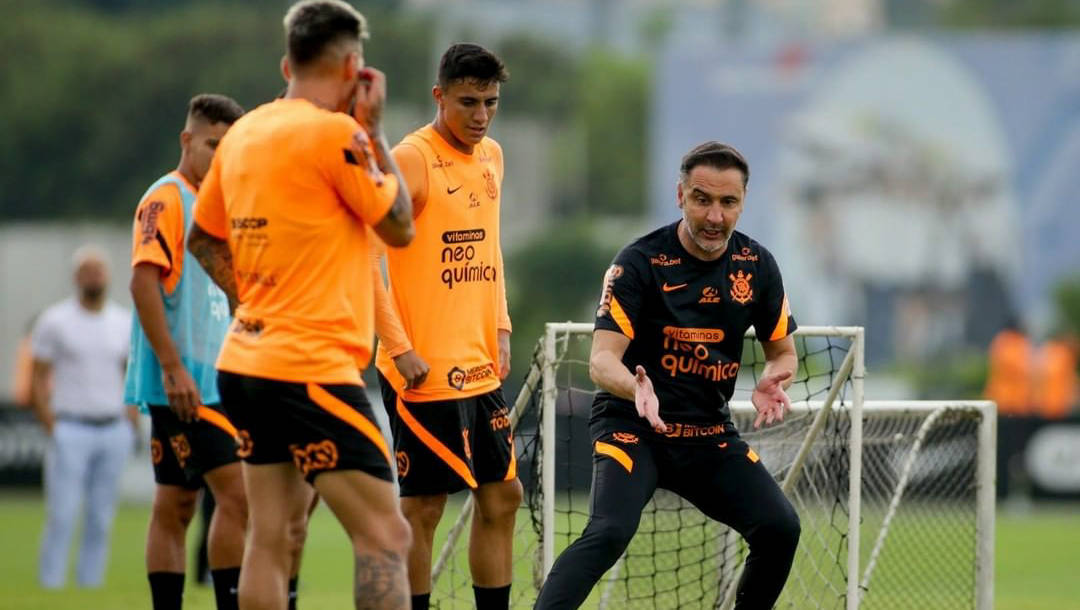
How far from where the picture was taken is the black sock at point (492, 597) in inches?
294

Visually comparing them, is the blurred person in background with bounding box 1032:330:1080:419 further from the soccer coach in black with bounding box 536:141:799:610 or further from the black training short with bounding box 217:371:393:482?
the black training short with bounding box 217:371:393:482

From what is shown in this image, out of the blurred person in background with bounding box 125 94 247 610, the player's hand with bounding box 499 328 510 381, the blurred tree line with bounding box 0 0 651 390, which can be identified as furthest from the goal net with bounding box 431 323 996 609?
the blurred tree line with bounding box 0 0 651 390

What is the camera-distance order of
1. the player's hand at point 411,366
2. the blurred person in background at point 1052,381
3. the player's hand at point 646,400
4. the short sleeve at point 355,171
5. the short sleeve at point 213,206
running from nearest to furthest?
the short sleeve at point 355,171, the short sleeve at point 213,206, the player's hand at point 646,400, the player's hand at point 411,366, the blurred person in background at point 1052,381

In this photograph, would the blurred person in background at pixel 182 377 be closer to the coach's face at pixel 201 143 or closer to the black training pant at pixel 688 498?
the coach's face at pixel 201 143

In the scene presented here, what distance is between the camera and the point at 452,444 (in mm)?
7297

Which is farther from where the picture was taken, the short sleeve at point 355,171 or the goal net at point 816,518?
the goal net at point 816,518

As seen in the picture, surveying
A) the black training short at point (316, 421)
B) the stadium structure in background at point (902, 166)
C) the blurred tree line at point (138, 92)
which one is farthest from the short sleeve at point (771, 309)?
the blurred tree line at point (138, 92)

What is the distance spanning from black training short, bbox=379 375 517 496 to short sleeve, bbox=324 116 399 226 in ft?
5.08

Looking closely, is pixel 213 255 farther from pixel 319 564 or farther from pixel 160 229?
pixel 319 564

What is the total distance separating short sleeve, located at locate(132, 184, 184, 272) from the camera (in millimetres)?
7574

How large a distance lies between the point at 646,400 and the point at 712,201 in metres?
0.92

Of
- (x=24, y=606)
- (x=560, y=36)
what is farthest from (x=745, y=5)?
(x=24, y=606)

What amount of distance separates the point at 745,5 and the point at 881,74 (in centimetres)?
4344

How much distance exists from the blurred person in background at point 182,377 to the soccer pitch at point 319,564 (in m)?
2.50
